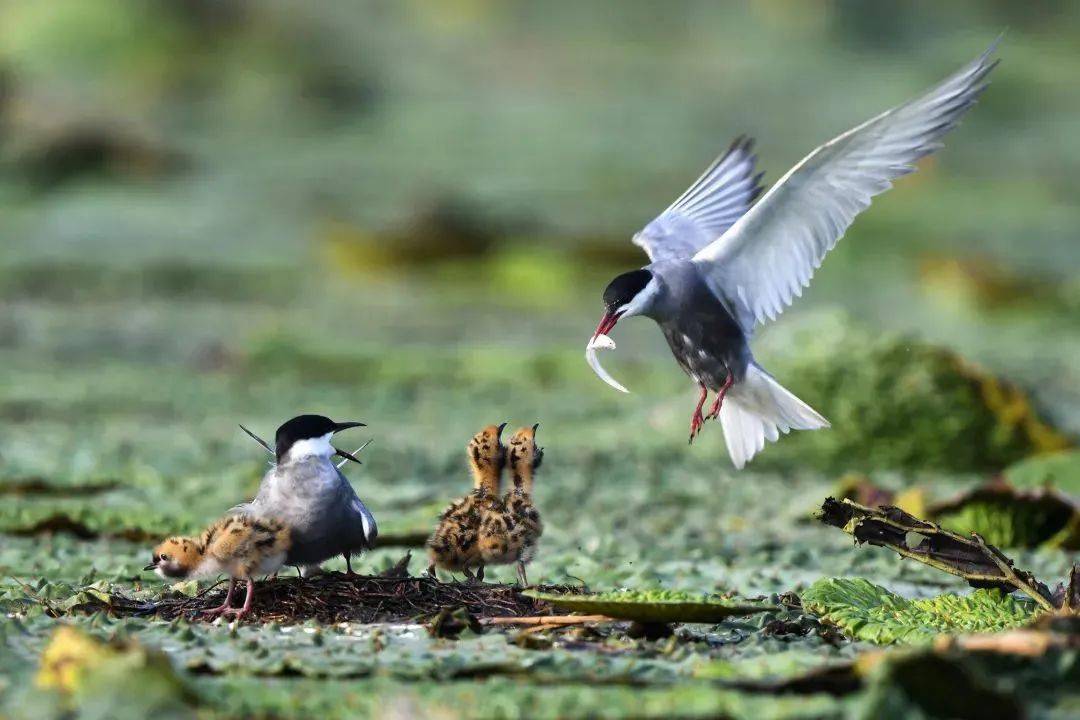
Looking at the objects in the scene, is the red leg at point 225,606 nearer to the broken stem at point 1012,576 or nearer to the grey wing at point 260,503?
the grey wing at point 260,503

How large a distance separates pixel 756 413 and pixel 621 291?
2.10ft

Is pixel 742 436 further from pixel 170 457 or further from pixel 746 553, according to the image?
pixel 170 457

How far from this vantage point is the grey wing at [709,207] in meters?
4.53

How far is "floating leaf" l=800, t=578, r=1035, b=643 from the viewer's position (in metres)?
3.44

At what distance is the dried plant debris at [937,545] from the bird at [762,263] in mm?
513

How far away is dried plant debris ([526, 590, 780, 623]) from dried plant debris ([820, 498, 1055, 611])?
347mm

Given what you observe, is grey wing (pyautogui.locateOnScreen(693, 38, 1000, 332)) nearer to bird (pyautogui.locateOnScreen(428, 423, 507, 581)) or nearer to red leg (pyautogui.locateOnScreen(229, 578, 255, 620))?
bird (pyautogui.locateOnScreen(428, 423, 507, 581))

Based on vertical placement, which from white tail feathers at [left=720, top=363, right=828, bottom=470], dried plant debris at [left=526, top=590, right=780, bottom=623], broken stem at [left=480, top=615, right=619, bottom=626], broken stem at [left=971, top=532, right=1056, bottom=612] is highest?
white tail feathers at [left=720, top=363, right=828, bottom=470]

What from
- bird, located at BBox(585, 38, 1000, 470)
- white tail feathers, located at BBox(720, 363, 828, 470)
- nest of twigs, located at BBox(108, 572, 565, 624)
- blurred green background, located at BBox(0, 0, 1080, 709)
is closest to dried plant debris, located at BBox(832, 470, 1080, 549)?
blurred green background, located at BBox(0, 0, 1080, 709)

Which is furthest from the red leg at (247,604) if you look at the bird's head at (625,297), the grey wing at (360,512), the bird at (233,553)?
the bird's head at (625,297)

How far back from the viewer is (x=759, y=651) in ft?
10.7

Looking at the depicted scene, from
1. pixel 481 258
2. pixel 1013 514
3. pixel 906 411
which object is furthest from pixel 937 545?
pixel 481 258

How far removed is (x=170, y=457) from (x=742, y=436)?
277cm

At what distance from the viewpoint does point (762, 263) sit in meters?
4.18
